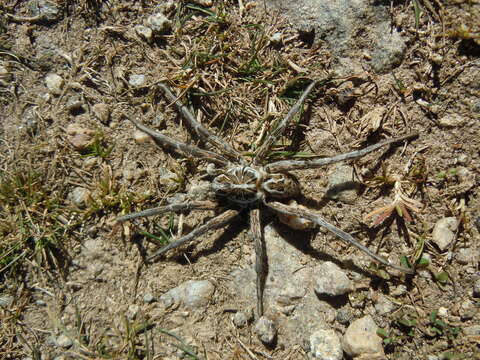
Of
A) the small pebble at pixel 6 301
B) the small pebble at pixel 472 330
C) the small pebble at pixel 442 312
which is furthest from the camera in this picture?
the small pebble at pixel 6 301

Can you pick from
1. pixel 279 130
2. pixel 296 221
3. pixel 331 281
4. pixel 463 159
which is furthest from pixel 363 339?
pixel 279 130

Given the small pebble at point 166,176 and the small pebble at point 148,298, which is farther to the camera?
the small pebble at point 166,176

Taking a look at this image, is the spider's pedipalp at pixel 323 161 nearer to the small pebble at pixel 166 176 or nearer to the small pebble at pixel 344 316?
the small pebble at pixel 166 176

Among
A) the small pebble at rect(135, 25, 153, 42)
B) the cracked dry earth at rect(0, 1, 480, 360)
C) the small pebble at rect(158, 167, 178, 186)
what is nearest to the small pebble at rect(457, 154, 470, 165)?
the cracked dry earth at rect(0, 1, 480, 360)

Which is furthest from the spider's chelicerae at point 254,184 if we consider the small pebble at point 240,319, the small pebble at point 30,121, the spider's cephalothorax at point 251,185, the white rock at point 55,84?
the small pebble at point 30,121

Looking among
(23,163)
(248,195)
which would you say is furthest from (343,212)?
(23,163)

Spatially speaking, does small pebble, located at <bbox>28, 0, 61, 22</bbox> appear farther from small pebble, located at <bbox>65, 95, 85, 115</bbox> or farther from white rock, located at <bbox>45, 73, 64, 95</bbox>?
small pebble, located at <bbox>65, 95, 85, 115</bbox>
